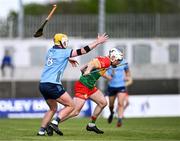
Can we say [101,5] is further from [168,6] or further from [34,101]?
[168,6]

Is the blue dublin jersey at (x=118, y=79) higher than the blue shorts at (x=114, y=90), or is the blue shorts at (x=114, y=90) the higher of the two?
the blue dublin jersey at (x=118, y=79)

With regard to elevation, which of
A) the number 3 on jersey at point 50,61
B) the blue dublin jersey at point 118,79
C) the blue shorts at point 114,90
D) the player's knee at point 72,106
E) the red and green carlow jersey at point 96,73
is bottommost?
the blue shorts at point 114,90

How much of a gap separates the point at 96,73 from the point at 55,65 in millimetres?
1785

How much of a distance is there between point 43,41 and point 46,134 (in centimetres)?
3052

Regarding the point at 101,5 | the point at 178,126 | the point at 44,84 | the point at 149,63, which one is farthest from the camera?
the point at 149,63

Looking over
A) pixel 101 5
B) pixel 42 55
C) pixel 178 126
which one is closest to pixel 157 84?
pixel 42 55

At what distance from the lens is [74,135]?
22.3m

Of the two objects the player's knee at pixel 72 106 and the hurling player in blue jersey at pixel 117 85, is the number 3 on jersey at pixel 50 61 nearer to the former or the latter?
the player's knee at pixel 72 106

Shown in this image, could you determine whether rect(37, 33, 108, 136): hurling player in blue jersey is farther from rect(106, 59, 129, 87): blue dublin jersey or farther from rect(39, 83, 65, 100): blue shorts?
rect(106, 59, 129, 87): blue dublin jersey

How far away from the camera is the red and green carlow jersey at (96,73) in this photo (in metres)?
23.1

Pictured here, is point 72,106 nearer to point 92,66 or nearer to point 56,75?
point 56,75

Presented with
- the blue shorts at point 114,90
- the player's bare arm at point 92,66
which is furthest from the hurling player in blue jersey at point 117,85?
the player's bare arm at point 92,66

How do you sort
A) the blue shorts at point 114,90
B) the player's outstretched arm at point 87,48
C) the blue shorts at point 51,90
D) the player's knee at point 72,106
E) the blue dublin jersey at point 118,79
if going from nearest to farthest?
the player's outstretched arm at point 87,48 → the blue shorts at point 51,90 → the player's knee at point 72,106 → the blue shorts at point 114,90 → the blue dublin jersey at point 118,79

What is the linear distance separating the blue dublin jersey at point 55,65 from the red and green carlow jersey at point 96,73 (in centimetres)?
148
